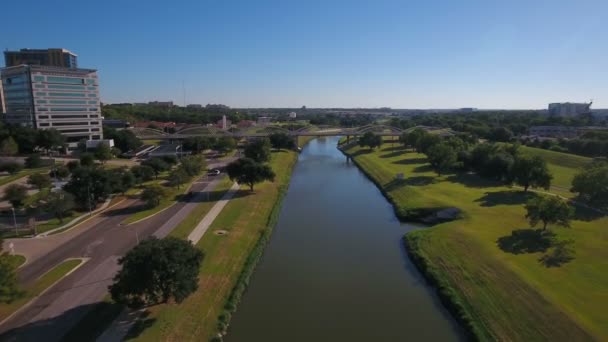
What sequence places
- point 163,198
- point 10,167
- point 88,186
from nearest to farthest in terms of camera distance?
point 88,186 < point 163,198 < point 10,167

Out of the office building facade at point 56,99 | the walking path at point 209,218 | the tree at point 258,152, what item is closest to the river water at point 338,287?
the walking path at point 209,218

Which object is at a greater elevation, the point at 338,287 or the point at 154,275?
the point at 154,275

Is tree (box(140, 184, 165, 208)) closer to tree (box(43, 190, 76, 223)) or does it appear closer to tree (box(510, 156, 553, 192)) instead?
tree (box(43, 190, 76, 223))

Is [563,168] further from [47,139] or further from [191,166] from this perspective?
[47,139]

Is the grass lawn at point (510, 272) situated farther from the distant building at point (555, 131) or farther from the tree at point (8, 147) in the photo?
the distant building at point (555, 131)

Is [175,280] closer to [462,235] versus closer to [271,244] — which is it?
[271,244]

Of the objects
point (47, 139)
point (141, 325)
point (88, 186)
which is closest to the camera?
point (141, 325)

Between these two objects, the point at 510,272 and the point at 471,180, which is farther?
the point at 471,180

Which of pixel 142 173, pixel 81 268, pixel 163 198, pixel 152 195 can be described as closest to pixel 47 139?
pixel 142 173
